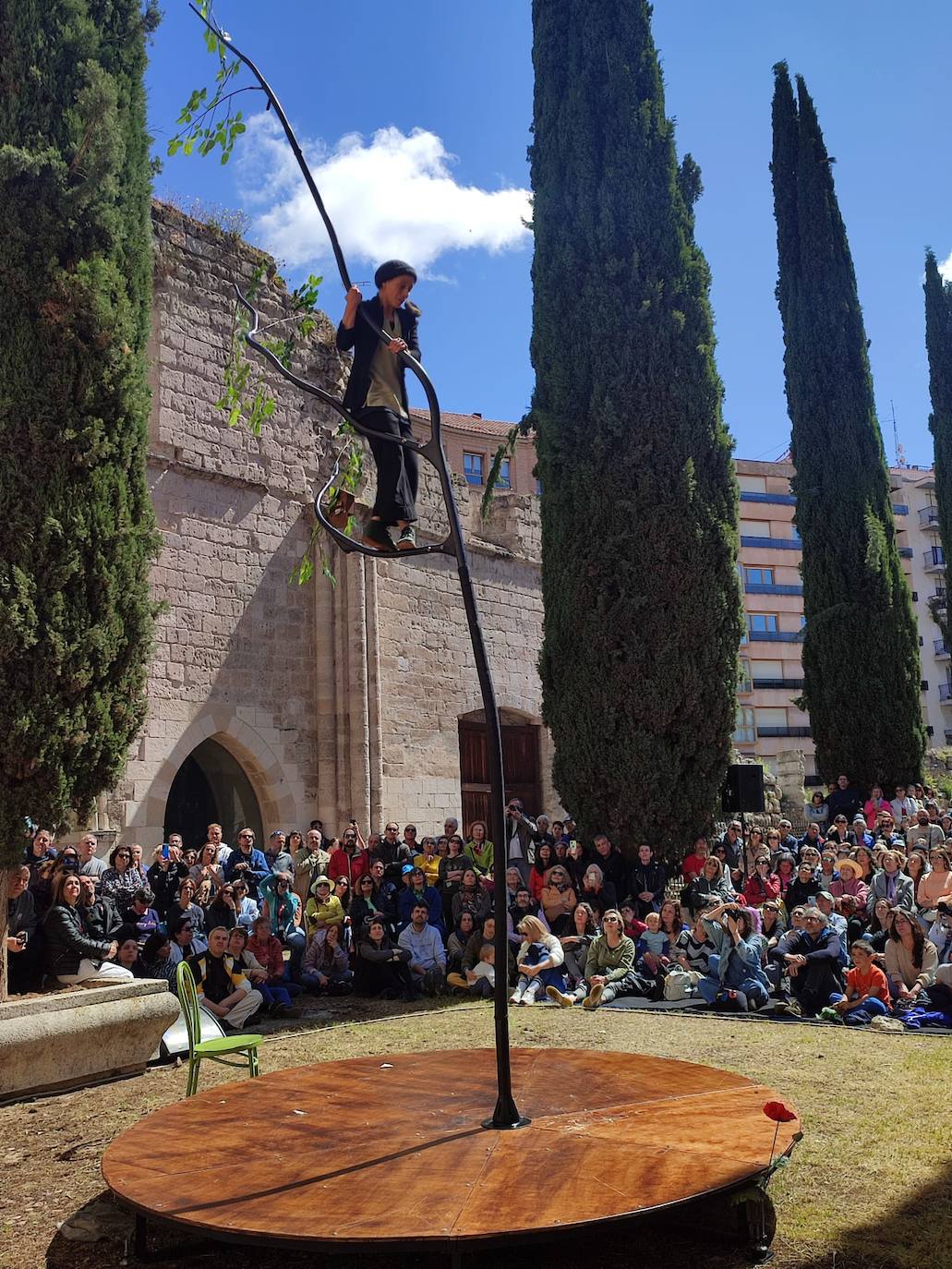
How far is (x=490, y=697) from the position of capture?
3.75 metres

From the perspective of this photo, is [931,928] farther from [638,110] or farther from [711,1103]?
[638,110]

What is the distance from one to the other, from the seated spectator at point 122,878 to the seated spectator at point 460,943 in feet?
8.51

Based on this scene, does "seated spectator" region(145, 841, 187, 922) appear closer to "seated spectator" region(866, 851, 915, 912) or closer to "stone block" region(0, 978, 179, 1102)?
"stone block" region(0, 978, 179, 1102)

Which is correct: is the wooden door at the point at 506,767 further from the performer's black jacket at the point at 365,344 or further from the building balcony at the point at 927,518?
the building balcony at the point at 927,518

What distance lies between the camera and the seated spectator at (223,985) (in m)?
7.71

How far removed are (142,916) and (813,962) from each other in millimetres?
4897

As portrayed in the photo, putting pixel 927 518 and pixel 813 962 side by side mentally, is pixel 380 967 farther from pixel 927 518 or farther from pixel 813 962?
pixel 927 518

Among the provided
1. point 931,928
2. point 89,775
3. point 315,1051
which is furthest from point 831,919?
point 89,775

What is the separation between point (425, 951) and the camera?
29.9 feet

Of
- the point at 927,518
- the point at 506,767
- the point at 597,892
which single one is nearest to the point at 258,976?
the point at 597,892

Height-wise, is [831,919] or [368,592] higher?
[368,592]

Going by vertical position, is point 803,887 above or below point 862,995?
above

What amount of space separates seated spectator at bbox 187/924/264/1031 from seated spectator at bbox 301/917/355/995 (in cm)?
118

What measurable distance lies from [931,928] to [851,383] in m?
11.7
